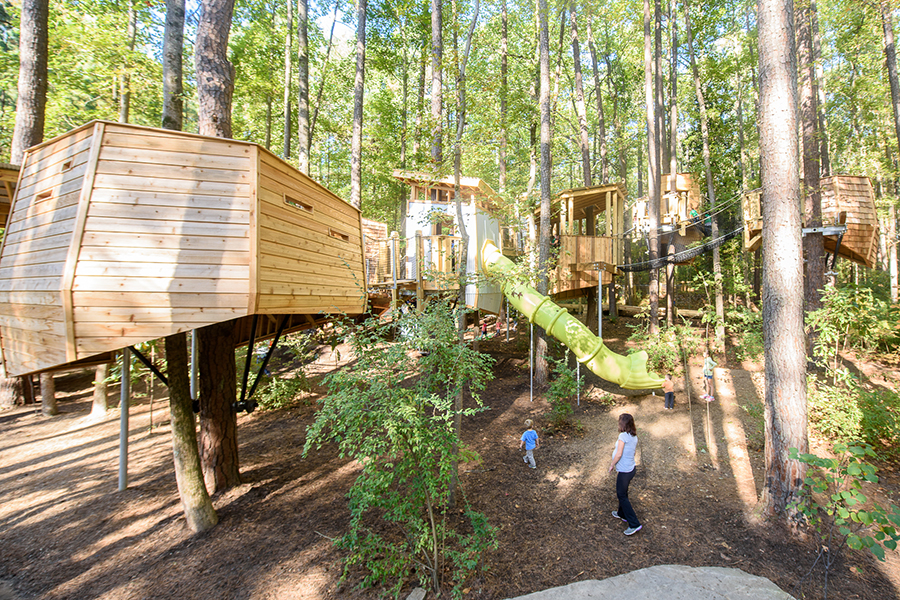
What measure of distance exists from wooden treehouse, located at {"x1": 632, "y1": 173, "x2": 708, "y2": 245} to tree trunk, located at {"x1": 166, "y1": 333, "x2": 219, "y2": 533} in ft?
45.6

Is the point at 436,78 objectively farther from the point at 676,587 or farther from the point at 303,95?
the point at 676,587

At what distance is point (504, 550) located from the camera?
172 inches

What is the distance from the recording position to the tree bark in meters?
4.86

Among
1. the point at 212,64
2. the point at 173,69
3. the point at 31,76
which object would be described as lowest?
the point at 212,64

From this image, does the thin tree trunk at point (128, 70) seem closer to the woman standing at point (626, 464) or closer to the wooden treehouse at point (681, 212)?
the woman standing at point (626, 464)

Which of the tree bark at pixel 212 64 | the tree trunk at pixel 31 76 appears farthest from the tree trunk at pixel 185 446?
the tree trunk at pixel 31 76

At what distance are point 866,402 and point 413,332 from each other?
7328 millimetres

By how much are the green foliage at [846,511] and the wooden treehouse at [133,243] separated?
198 inches

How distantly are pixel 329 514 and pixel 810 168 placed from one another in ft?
41.9

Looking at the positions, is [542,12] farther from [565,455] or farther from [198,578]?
[198,578]

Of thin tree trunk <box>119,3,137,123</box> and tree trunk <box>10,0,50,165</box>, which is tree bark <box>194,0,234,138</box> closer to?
thin tree trunk <box>119,3,137,123</box>

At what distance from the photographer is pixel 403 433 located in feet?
10.8

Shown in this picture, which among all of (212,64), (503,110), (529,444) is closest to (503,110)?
(503,110)

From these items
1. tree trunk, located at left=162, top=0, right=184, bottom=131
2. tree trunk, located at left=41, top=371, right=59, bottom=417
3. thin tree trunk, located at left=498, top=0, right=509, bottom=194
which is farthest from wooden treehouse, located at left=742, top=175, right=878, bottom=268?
tree trunk, located at left=41, top=371, right=59, bottom=417
